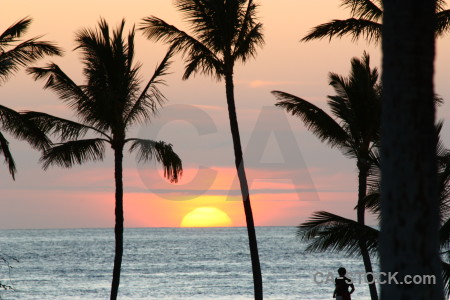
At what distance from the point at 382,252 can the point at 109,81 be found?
17.4 metres

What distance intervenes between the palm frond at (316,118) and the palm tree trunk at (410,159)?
47.2ft

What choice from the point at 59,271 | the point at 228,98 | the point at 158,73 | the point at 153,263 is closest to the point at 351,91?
the point at 228,98

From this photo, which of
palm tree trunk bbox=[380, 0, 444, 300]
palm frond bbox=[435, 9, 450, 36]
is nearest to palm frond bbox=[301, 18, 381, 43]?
palm frond bbox=[435, 9, 450, 36]

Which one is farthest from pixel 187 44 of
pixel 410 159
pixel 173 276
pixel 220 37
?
pixel 173 276

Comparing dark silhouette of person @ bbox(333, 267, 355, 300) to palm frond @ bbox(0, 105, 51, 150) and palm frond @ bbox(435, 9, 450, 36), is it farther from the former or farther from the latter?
palm frond @ bbox(0, 105, 51, 150)

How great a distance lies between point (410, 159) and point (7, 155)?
13901 mm

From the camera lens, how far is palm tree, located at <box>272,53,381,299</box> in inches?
865

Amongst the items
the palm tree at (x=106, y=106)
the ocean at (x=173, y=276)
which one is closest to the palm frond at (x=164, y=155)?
the palm tree at (x=106, y=106)

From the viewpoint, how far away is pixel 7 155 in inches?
763

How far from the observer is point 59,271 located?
7450cm

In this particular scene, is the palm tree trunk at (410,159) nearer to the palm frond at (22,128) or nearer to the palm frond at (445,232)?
the palm frond at (445,232)

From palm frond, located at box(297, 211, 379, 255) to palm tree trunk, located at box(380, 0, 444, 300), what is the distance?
332 inches

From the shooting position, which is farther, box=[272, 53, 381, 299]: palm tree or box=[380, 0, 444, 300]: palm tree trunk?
box=[272, 53, 381, 299]: palm tree

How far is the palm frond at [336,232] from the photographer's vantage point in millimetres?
15852
